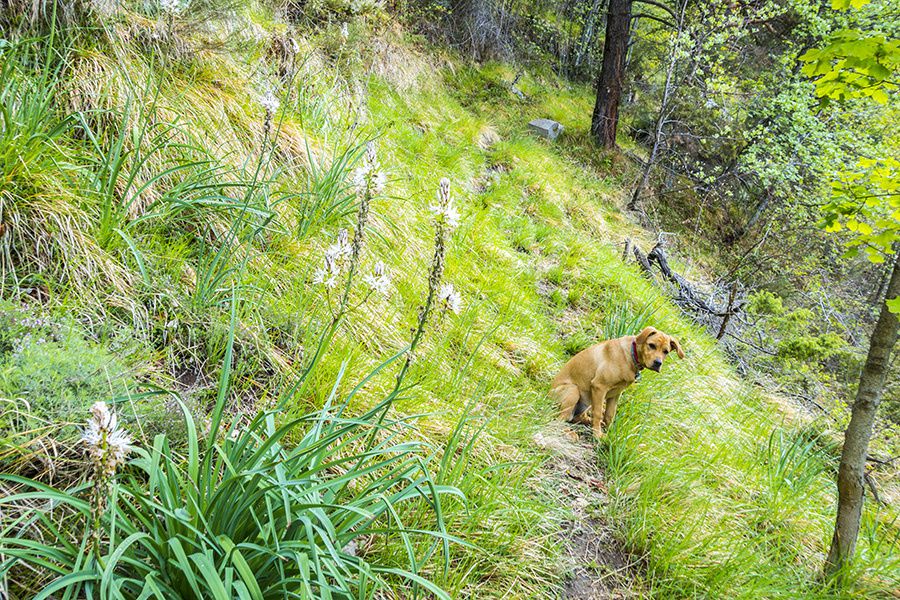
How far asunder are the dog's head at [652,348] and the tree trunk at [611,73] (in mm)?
8296

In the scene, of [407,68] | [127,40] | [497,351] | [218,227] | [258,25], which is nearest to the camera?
[218,227]

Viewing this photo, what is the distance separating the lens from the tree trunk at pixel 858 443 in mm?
2549

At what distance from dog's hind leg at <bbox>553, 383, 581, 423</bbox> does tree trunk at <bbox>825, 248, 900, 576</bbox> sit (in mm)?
1452

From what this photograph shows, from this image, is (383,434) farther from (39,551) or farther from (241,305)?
(39,551)

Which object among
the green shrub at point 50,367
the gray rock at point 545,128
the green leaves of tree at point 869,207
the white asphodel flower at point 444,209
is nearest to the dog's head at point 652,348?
the green leaves of tree at point 869,207

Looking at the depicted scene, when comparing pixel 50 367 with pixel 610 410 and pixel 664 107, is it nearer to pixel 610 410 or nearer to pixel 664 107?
pixel 610 410

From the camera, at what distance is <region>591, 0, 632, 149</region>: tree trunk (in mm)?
9930

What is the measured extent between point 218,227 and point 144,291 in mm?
695

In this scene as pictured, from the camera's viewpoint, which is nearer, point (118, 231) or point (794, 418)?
point (118, 231)

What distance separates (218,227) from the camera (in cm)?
293

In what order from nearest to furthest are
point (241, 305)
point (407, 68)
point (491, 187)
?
point (241, 305) → point (491, 187) → point (407, 68)

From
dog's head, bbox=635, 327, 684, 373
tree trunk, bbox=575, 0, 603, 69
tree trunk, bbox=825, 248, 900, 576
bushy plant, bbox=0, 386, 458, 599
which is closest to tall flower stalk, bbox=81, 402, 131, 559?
bushy plant, bbox=0, 386, 458, 599

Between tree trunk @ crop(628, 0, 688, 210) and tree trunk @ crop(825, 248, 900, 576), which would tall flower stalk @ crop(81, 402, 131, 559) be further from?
tree trunk @ crop(628, 0, 688, 210)

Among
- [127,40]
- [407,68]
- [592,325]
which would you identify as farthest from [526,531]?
[407,68]
